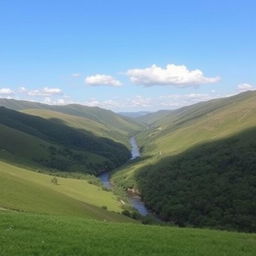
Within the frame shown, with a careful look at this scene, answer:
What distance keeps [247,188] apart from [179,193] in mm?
28502

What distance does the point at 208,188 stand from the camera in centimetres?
19475

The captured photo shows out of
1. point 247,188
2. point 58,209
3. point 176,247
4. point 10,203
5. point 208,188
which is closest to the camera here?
point 176,247

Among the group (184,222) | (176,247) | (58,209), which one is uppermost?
(176,247)

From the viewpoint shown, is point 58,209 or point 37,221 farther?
point 58,209

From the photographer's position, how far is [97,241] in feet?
98.4

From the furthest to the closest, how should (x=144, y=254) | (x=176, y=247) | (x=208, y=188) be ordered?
1. (x=208, y=188)
2. (x=176, y=247)
3. (x=144, y=254)

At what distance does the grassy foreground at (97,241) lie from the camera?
89.1 feet

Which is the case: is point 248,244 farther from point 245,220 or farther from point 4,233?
point 245,220

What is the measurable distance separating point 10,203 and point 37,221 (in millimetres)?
42026

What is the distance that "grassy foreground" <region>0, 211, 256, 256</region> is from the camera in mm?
27152

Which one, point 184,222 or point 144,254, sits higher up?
point 144,254

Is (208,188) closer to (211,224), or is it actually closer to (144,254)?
(211,224)

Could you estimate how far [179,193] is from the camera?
191625 millimetres

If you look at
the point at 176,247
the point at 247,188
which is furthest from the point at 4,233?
the point at 247,188
